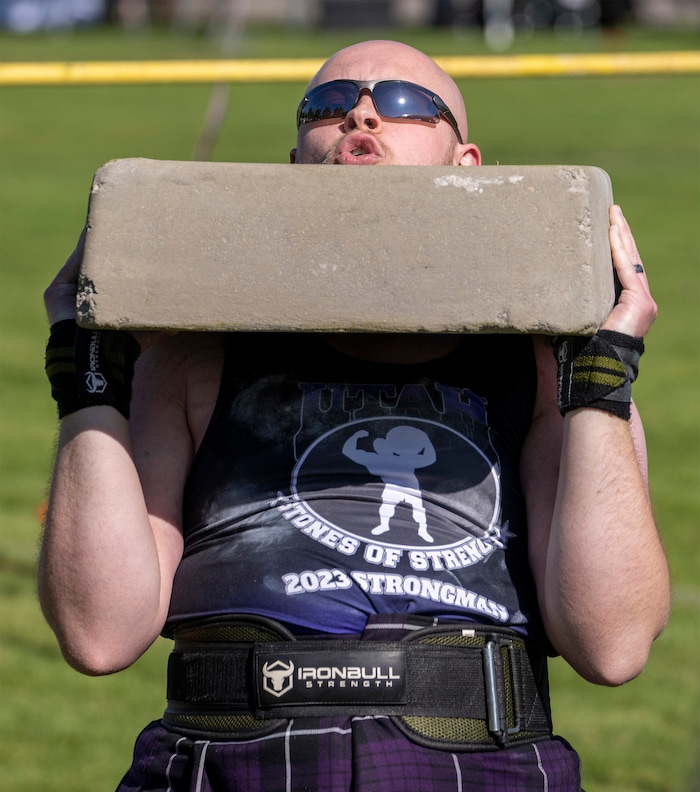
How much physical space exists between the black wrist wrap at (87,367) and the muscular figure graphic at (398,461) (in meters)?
0.40

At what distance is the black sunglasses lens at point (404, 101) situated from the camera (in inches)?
92.1

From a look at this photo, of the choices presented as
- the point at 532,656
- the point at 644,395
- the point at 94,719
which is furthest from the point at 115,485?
the point at 644,395

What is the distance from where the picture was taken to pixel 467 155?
8.28 ft

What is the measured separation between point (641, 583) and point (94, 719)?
104 inches

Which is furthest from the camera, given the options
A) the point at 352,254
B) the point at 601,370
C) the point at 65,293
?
the point at 65,293

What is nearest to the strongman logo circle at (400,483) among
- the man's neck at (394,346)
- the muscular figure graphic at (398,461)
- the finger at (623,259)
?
the muscular figure graphic at (398,461)

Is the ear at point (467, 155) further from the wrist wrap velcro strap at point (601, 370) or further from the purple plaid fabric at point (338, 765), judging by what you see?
the purple plaid fabric at point (338, 765)

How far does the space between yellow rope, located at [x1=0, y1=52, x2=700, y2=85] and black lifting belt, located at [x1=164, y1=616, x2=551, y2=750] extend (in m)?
2.15

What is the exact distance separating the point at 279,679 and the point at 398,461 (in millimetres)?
429

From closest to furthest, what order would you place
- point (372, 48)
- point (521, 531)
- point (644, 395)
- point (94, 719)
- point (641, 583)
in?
point (641, 583) → point (521, 531) → point (372, 48) → point (94, 719) → point (644, 395)

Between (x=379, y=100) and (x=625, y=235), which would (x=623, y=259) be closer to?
(x=625, y=235)

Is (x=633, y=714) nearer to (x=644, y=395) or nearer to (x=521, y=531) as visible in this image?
(x=521, y=531)

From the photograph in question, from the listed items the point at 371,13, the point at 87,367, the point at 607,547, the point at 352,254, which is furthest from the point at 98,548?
the point at 371,13

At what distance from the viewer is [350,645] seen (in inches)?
77.6
